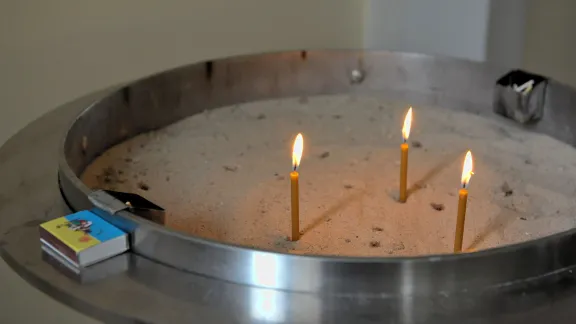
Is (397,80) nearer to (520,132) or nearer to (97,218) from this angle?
(520,132)

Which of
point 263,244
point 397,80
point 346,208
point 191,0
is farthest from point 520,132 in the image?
point 191,0

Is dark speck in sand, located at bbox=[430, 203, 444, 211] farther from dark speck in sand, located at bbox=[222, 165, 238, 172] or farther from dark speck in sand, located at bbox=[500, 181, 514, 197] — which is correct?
dark speck in sand, located at bbox=[222, 165, 238, 172]

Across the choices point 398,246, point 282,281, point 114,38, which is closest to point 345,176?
point 398,246

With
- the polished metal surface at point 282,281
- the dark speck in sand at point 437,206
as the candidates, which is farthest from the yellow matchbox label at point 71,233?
the dark speck in sand at point 437,206

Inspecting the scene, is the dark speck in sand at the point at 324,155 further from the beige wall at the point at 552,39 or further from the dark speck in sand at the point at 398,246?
the beige wall at the point at 552,39

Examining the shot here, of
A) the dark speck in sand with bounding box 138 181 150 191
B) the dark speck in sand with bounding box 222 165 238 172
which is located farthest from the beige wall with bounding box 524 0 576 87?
the dark speck in sand with bounding box 138 181 150 191
